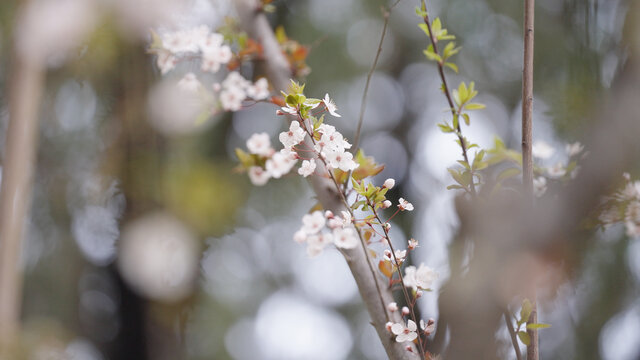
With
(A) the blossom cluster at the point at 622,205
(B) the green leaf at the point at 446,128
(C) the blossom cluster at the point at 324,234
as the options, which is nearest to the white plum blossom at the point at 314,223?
(C) the blossom cluster at the point at 324,234

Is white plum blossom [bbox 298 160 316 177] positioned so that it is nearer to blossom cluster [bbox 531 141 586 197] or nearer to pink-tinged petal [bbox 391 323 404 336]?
pink-tinged petal [bbox 391 323 404 336]

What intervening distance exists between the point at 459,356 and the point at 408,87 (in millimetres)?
1140

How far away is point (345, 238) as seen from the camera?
31cm

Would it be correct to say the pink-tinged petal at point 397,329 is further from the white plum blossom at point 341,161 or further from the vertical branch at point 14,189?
the vertical branch at point 14,189

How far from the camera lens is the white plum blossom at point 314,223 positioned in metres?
0.33

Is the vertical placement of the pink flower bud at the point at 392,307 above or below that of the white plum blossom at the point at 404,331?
below

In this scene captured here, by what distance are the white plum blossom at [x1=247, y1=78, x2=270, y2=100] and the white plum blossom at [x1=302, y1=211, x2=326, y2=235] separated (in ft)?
0.58

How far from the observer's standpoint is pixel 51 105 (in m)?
0.97

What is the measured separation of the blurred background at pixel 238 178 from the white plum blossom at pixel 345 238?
5.1 inches

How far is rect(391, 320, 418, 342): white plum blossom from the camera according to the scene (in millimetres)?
279

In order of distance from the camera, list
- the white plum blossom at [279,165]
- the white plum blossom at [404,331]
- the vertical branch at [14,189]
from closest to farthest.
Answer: the white plum blossom at [404,331] → the white plum blossom at [279,165] → the vertical branch at [14,189]

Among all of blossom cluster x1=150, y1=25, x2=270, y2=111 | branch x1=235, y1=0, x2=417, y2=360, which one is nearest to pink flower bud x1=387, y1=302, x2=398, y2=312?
branch x1=235, y1=0, x2=417, y2=360

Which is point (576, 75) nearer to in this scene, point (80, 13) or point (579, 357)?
point (579, 357)

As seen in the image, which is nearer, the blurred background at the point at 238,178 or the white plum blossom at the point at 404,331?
the white plum blossom at the point at 404,331
